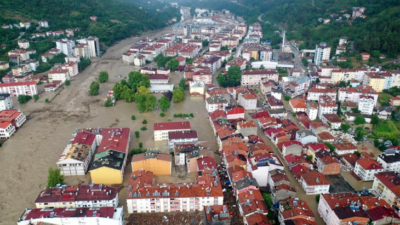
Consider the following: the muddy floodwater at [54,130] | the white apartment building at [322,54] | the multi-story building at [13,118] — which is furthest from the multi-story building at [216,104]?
the white apartment building at [322,54]

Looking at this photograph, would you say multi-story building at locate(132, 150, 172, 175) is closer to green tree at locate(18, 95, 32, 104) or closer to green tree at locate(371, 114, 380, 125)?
green tree at locate(371, 114, 380, 125)

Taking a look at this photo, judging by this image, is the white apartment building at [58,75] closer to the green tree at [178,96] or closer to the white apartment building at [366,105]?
the green tree at [178,96]

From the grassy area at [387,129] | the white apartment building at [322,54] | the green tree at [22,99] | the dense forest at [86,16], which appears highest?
the dense forest at [86,16]

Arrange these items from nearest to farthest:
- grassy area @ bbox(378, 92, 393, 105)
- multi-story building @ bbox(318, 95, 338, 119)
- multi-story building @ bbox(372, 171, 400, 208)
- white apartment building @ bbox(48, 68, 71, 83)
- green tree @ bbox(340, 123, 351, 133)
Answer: multi-story building @ bbox(372, 171, 400, 208), green tree @ bbox(340, 123, 351, 133), multi-story building @ bbox(318, 95, 338, 119), grassy area @ bbox(378, 92, 393, 105), white apartment building @ bbox(48, 68, 71, 83)

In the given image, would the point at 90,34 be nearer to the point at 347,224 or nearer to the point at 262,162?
the point at 262,162

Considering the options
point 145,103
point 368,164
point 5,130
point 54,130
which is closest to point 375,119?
point 368,164

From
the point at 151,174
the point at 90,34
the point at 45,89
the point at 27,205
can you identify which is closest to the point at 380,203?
the point at 151,174

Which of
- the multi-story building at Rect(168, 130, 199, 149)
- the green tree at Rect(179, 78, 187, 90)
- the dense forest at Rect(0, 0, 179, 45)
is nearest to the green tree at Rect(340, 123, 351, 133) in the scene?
the multi-story building at Rect(168, 130, 199, 149)
